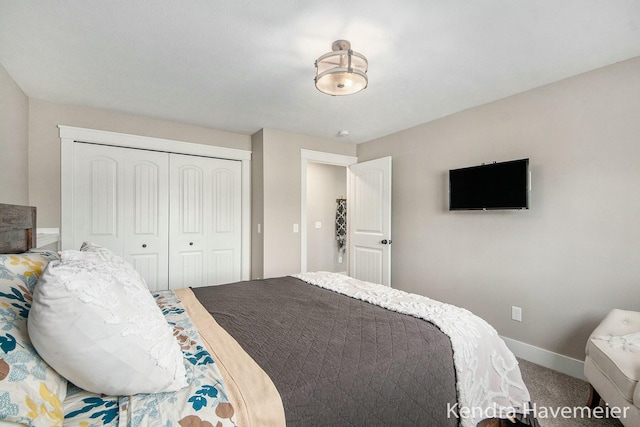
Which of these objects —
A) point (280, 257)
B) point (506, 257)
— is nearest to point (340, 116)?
point (280, 257)

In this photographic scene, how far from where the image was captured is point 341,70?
1.82m

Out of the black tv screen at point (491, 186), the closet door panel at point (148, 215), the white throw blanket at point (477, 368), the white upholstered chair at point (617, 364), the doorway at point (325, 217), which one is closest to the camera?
the white throw blanket at point (477, 368)

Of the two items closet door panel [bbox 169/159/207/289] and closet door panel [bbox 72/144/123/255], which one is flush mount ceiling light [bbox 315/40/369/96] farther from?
closet door panel [bbox 72/144/123/255]

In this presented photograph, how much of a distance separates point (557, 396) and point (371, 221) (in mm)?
2434

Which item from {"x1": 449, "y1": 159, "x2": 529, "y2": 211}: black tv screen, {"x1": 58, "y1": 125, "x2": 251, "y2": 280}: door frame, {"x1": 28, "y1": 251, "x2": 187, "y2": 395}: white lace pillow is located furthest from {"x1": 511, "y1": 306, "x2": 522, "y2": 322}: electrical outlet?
{"x1": 58, "y1": 125, "x2": 251, "y2": 280}: door frame

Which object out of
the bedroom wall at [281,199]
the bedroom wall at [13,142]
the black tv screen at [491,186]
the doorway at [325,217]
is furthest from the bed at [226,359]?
the doorway at [325,217]

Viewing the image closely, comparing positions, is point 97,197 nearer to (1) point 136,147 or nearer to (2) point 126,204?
(2) point 126,204

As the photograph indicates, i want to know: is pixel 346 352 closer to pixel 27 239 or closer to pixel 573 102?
pixel 27 239

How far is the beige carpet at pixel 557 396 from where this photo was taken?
1.82 meters

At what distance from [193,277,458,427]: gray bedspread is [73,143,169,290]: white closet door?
2.09 metres

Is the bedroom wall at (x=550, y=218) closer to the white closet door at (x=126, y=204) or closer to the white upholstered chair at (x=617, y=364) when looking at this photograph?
the white upholstered chair at (x=617, y=364)

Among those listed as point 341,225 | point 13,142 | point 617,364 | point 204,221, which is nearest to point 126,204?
point 204,221

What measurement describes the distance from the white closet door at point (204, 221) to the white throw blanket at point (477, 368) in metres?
2.70

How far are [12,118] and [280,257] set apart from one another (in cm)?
272
